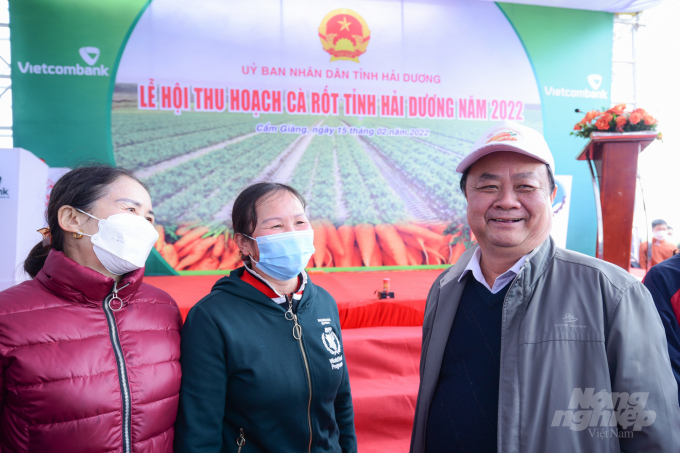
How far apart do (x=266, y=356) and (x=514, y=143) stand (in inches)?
37.1

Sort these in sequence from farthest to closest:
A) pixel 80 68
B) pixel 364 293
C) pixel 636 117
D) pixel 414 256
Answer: pixel 414 256
pixel 80 68
pixel 364 293
pixel 636 117

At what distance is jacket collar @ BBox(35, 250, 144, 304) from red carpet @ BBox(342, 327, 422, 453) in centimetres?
167

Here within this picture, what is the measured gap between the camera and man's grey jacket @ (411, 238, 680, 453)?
0.90 metres

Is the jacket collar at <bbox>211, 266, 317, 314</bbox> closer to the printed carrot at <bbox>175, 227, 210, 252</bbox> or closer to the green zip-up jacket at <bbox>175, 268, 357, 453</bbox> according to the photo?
the green zip-up jacket at <bbox>175, 268, 357, 453</bbox>

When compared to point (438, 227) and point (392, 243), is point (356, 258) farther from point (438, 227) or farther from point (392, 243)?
point (438, 227)

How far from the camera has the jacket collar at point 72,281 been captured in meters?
1.03

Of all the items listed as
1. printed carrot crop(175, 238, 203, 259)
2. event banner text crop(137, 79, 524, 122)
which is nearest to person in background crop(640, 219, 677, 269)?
event banner text crop(137, 79, 524, 122)

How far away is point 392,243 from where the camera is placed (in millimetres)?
5348

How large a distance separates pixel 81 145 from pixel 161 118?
0.93 metres

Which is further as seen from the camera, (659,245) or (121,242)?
(659,245)

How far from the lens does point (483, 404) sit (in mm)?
1101

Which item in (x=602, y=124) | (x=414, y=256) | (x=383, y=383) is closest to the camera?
(x=383, y=383)

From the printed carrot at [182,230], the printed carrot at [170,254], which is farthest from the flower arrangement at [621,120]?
the printed carrot at [170,254]

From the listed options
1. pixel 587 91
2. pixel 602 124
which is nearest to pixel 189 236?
pixel 602 124
